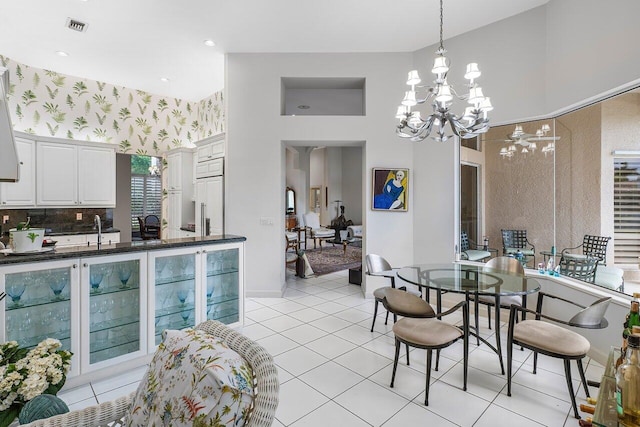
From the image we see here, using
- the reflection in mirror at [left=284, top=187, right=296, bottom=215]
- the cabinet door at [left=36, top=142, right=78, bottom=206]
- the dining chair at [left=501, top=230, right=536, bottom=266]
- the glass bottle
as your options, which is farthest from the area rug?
the glass bottle

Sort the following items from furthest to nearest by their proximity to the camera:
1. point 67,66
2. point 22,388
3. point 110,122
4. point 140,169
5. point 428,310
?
point 140,169 < point 110,122 < point 67,66 < point 428,310 < point 22,388

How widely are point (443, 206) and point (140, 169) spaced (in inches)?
311

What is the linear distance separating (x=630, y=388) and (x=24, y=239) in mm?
3355

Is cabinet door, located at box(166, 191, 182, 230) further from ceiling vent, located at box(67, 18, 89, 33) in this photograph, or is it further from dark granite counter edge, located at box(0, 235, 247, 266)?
dark granite counter edge, located at box(0, 235, 247, 266)

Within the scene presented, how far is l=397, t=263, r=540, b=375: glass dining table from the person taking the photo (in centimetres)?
253

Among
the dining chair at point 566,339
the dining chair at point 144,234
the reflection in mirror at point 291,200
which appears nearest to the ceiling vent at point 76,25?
the dining chair at point 144,234

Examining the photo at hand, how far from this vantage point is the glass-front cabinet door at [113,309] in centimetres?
245

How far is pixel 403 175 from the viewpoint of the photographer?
15.1ft

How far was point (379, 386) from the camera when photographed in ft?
8.13

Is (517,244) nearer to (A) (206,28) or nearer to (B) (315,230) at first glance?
(A) (206,28)

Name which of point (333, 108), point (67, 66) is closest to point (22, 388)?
point (333, 108)

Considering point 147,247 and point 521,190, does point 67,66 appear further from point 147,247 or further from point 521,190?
point 521,190

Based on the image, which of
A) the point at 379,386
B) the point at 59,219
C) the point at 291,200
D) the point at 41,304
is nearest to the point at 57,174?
the point at 59,219

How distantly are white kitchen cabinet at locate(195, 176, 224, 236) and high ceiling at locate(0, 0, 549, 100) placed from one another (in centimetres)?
195
